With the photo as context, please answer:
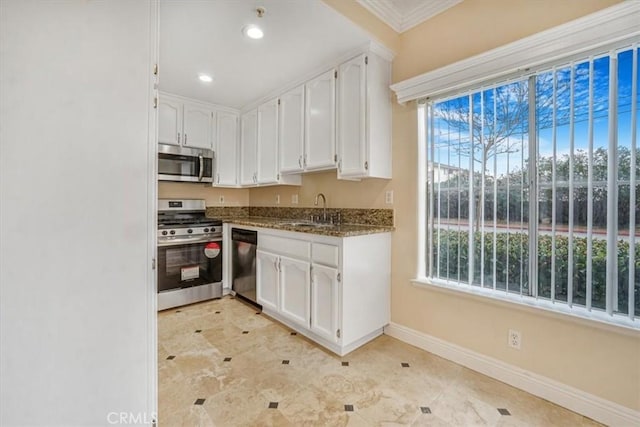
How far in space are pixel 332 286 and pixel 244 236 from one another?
1436 mm

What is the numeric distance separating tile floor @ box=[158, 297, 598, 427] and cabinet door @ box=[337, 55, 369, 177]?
151cm

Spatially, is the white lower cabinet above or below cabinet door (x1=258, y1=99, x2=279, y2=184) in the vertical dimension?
below

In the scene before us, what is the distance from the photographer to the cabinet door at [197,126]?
3.44 m

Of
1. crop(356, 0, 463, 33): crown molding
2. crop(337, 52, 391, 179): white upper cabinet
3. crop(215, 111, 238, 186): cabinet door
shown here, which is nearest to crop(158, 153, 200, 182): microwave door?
crop(215, 111, 238, 186): cabinet door

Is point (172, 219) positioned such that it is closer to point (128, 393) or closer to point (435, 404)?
point (128, 393)

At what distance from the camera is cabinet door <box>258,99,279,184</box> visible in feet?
10.7

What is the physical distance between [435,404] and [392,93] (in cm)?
235

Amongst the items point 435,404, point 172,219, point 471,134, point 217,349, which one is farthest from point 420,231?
point 172,219

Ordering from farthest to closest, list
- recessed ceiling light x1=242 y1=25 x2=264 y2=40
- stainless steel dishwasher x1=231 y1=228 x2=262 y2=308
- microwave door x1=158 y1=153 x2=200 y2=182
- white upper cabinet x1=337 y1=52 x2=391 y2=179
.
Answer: microwave door x1=158 y1=153 x2=200 y2=182 → stainless steel dishwasher x1=231 y1=228 x2=262 y2=308 → white upper cabinet x1=337 y1=52 x2=391 y2=179 → recessed ceiling light x1=242 y1=25 x2=264 y2=40

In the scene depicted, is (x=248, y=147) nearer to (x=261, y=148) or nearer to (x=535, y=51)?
(x=261, y=148)

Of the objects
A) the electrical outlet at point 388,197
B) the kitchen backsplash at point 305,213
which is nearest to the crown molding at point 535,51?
the electrical outlet at point 388,197

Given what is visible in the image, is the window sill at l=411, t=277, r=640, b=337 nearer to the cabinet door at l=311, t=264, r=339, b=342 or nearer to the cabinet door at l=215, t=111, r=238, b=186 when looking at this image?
the cabinet door at l=311, t=264, r=339, b=342

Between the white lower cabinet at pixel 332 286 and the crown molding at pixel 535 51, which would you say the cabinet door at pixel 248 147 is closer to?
the white lower cabinet at pixel 332 286

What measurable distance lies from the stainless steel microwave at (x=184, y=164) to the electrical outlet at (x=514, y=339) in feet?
11.4
